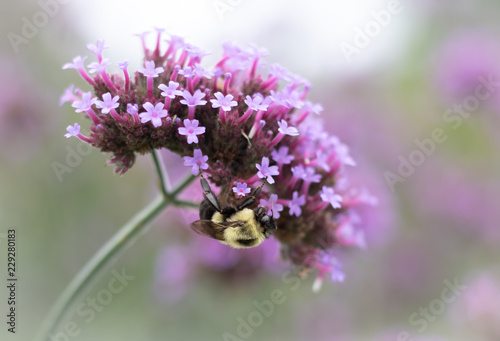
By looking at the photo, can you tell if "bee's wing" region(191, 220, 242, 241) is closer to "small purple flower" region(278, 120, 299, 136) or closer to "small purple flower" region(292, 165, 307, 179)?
"small purple flower" region(292, 165, 307, 179)

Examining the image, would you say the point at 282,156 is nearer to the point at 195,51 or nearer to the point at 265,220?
the point at 265,220

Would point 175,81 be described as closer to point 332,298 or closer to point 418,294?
point 332,298

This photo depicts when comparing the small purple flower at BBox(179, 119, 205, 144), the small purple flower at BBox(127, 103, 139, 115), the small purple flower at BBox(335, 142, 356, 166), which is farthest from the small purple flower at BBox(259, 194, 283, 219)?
the small purple flower at BBox(127, 103, 139, 115)

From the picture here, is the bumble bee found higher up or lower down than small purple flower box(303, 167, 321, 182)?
lower down

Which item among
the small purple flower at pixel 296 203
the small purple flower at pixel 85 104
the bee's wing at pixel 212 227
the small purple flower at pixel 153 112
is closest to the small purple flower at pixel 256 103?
the small purple flower at pixel 153 112

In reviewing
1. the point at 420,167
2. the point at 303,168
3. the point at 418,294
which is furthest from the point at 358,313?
the point at 303,168

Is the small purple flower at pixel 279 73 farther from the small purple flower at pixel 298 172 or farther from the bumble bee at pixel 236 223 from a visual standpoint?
the bumble bee at pixel 236 223

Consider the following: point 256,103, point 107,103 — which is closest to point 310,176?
point 256,103
